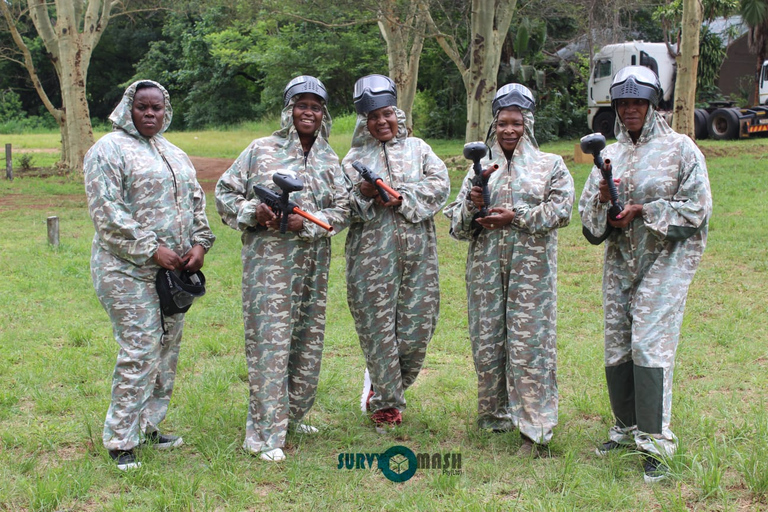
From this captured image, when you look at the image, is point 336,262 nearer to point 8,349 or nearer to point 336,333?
point 336,333

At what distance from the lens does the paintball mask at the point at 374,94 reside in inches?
181

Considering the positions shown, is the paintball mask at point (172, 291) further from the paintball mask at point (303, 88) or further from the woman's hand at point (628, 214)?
the woman's hand at point (628, 214)

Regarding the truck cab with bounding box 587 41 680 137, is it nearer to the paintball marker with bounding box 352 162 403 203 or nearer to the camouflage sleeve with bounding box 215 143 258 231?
the paintball marker with bounding box 352 162 403 203

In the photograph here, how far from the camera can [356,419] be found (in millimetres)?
5051

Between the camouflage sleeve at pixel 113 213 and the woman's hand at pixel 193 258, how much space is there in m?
0.22

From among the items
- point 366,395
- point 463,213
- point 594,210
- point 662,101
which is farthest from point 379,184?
point 662,101

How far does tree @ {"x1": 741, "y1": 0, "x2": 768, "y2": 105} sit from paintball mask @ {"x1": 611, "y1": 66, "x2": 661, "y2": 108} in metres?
26.8

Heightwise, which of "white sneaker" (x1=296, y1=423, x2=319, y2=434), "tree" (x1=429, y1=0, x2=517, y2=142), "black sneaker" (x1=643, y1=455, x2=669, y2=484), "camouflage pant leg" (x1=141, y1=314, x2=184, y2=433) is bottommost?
"white sneaker" (x1=296, y1=423, x2=319, y2=434)

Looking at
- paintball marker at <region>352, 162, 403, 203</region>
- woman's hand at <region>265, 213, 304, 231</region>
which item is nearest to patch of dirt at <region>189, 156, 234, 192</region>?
paintball marker at <region>352, 162, 403, 203</region>

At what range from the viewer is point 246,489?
3.93 metres

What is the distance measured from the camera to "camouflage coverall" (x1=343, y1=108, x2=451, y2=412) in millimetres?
4656

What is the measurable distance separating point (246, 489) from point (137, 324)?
1.04m

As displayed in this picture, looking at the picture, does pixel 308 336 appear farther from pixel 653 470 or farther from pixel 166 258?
pixel 653 470

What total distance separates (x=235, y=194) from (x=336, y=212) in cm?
58
